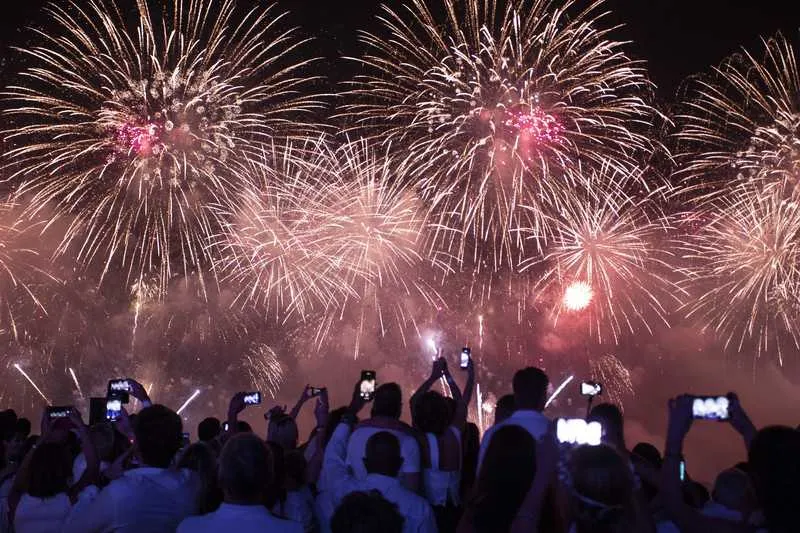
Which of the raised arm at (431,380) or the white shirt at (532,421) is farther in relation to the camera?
the raised arm at (431,380)

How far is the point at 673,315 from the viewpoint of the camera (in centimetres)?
4156

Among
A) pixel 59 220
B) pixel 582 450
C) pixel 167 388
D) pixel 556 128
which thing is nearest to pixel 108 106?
pixel 556 128

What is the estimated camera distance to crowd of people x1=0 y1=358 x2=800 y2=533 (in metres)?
4.32

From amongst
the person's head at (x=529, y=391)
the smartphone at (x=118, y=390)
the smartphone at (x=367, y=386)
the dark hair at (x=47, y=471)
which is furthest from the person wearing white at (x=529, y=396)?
the smartphone at (x=118, y=390)

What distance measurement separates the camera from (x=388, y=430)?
7.07 meters

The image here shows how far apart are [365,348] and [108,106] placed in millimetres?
22155

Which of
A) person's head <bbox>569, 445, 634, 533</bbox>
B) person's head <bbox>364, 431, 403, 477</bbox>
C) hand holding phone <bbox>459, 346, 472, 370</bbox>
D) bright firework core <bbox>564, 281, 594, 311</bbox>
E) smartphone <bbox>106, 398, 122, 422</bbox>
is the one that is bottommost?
person's head <bbox>569, 445, 634, 533</bbox>

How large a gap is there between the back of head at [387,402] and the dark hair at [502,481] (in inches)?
83.9

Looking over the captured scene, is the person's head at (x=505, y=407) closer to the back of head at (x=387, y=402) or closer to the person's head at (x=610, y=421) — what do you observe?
the back of head at (x=387, y=402)

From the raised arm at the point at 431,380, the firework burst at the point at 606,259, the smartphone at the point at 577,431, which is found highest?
the firework burst at the point at 606,259

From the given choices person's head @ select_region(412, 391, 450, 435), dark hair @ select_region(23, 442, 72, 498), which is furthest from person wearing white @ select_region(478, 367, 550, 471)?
dark hair @ select_region(23, 442, 72, 498)

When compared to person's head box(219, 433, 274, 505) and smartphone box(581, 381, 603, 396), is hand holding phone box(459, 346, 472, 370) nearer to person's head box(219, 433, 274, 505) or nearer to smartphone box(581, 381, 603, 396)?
smartphone box(581, 381, 603, 396)

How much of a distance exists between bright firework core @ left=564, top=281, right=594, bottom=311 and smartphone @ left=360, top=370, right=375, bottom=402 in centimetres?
2046

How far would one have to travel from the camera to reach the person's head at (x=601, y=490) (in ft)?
13.6
